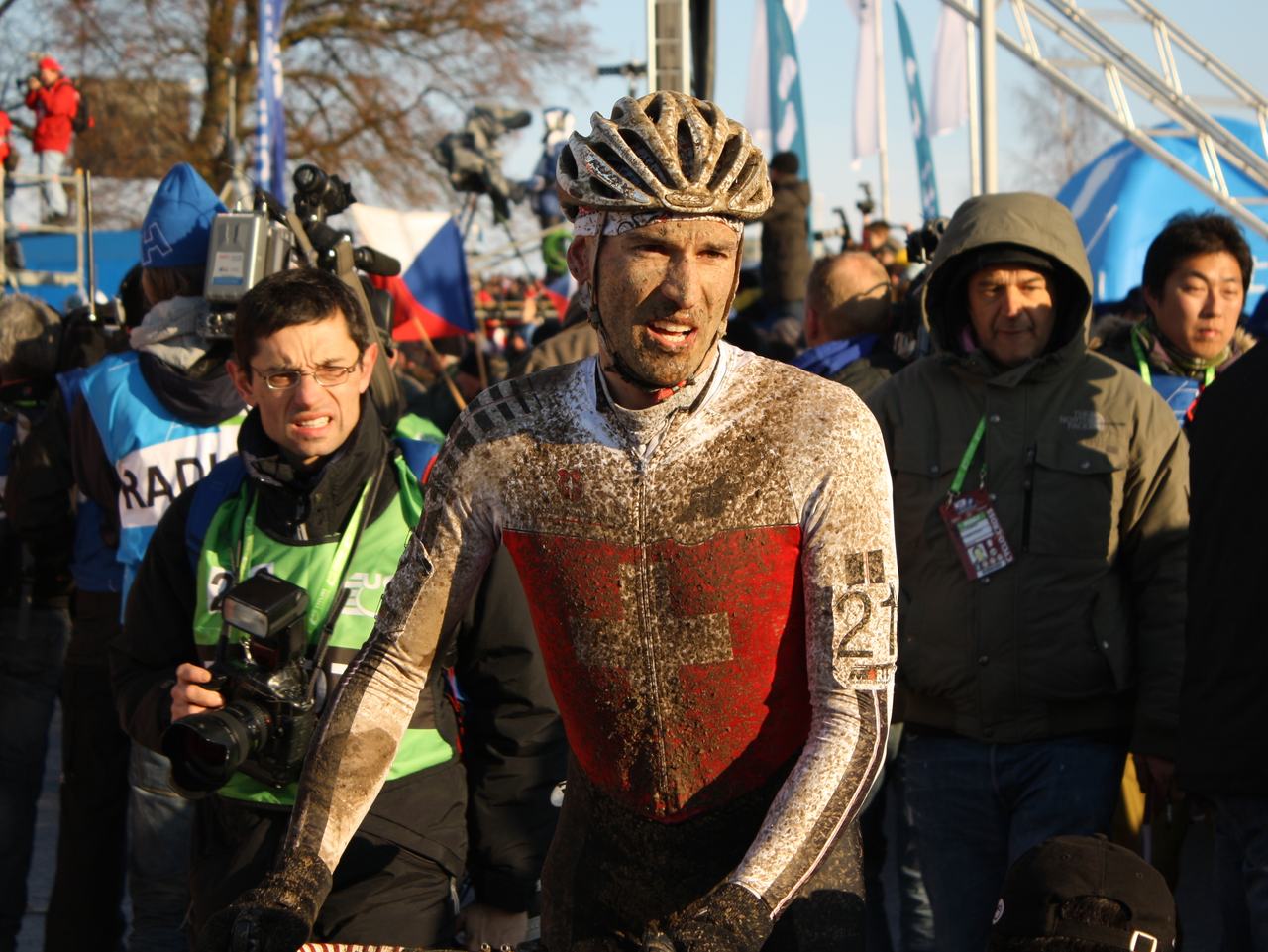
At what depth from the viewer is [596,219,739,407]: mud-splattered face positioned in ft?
8.07

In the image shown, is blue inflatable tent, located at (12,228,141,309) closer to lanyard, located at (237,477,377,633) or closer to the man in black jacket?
lanyard, located at (237,477,377,633)

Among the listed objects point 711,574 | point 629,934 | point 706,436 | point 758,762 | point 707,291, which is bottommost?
point 629,934

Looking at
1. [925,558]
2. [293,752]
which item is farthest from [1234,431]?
[293,752]

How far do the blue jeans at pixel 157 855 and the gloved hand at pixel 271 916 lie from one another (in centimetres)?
203

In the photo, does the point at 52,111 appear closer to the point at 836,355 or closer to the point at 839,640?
the point at 836,355

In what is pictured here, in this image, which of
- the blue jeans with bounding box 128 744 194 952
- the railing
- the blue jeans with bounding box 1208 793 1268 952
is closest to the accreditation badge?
the blue jeans with bounding box 1208 793 1268 952

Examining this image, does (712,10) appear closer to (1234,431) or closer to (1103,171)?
(1103,171)

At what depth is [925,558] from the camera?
416cm

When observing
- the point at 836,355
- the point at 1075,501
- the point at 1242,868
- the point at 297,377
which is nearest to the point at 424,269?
the point at 836,355

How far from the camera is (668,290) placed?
2457 mm

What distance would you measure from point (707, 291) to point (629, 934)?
1005 millimetres

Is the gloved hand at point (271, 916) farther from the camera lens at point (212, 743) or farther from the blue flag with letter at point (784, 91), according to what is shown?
the blue flag with letter at point (784, 91)

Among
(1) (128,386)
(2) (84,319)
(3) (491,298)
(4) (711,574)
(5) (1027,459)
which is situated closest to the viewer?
(4) (711,574)

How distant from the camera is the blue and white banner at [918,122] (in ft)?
73.7
